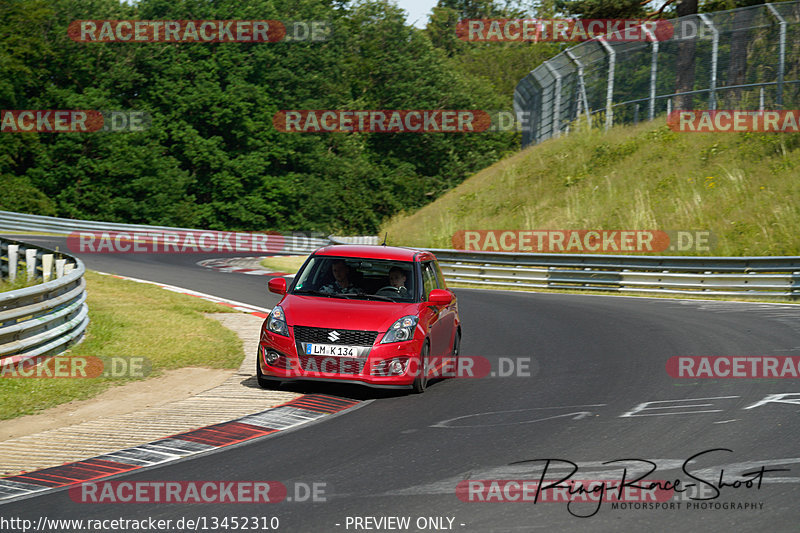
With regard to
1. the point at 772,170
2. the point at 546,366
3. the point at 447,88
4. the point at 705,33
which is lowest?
the point at 546,366

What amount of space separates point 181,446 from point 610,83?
27229mm

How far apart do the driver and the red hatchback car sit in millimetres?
12

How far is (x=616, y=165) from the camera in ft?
107

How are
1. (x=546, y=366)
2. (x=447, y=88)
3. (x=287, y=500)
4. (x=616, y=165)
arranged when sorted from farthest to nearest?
(x=447, y=88), (x=616, y=165), (x=546, y=366), (x=287, y=500)

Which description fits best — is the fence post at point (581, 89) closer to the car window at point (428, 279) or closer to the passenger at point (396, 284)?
the car window at point (428, 279)

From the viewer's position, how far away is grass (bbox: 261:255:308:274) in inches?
1140

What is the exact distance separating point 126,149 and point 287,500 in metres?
55.1

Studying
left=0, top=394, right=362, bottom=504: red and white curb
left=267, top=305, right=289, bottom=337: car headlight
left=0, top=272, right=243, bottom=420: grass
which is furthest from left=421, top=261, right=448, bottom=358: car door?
left=0, top=272, right=243, bottom=420: grass

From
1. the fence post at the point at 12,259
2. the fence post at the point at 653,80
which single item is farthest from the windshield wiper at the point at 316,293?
the fence post at the point at 653,80

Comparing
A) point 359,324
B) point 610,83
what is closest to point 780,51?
point 610,83

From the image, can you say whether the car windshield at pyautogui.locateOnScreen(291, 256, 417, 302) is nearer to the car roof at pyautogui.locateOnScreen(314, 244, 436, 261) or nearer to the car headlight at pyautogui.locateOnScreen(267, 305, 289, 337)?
the car roof at pyautogui.locateOnScreen(314, 244, 436, 261)

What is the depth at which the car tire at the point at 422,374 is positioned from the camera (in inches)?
393

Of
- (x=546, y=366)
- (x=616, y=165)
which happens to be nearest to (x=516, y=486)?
(x=546, y=366)

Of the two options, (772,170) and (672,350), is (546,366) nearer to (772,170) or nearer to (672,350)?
(672,350)
